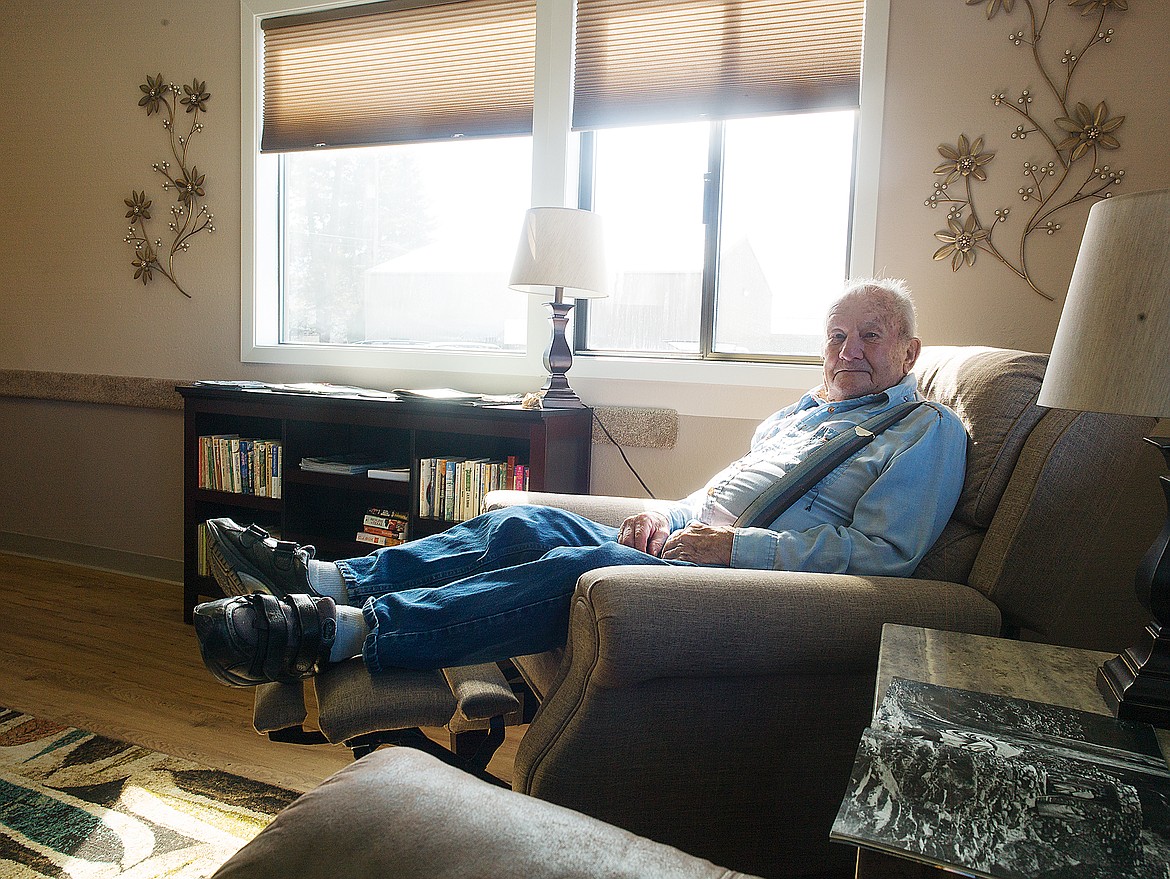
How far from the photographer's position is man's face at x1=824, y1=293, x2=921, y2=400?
195 cm

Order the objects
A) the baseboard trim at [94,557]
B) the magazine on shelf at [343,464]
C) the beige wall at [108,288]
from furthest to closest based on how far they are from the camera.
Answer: the baseboard trim at [94,557] < the beige wall at [108,288] < the magazine on shelf at [343,464]

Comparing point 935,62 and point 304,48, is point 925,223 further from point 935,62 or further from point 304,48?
point 304,48

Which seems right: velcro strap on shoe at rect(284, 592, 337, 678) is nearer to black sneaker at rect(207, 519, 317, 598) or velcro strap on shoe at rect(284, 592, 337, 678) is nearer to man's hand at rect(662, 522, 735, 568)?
black sneaker at rect(207, 519, 317, 598)

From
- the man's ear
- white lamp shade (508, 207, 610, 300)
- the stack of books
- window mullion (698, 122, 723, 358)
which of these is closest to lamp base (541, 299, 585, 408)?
white lamp shade (508, 207, 610, 300)

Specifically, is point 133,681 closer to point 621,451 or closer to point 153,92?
point 621,451

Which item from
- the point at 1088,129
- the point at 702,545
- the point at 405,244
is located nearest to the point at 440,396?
the point at 405,244

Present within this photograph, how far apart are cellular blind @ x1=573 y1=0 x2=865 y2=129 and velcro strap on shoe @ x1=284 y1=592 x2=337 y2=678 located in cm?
201

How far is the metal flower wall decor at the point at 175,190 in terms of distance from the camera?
11.8 ft

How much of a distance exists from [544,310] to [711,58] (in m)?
0.93

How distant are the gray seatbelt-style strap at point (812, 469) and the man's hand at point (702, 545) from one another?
101 mm

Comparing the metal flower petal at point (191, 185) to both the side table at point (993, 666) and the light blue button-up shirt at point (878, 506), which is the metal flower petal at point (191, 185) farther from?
the side table at point (993, 666)

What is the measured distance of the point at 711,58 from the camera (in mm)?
2787

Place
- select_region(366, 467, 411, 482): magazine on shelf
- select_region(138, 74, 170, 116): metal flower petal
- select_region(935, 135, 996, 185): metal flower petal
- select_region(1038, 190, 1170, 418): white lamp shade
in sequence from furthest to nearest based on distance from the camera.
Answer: select_region(138, 74, 170, 116): metal flower petal, select_region(366, 467, 411, 482): magazine on shelf, select_region(935, 135, 996, 185): metal flower petal, select_region(1038, 190, 1170, 418): white lamp shade

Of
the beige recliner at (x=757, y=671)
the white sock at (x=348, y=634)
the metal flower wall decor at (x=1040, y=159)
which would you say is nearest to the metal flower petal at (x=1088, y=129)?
the metal flower wall decor at (x=1040, y=159)
